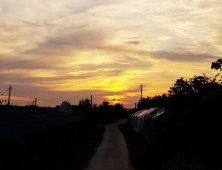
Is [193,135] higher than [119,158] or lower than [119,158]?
higher

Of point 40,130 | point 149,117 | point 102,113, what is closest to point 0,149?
point 40,130

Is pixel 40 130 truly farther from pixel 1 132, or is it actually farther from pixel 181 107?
pixel 181 107

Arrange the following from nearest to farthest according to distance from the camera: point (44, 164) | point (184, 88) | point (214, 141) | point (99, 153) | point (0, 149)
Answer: point (214, 141)
point (0, 149)
point (184, 88)
point (44, 164)
point (99, 153)

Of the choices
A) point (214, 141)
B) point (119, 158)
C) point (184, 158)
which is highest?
point (214, 141)

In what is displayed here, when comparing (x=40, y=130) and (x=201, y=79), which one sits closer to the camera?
(x=201, y=79)

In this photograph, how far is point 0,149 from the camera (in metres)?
10.9

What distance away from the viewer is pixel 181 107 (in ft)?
37.4

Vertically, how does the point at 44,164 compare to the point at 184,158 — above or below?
below

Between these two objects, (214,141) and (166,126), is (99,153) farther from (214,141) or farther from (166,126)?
(214,141)

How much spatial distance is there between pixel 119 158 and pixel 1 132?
1042 centimetres

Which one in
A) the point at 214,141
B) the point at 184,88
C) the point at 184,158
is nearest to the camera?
the point at 214,141

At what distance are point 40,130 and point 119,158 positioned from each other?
22.9 feet

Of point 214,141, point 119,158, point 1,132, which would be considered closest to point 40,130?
point 1,132

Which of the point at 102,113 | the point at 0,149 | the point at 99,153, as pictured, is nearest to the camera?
the point at 0,149
